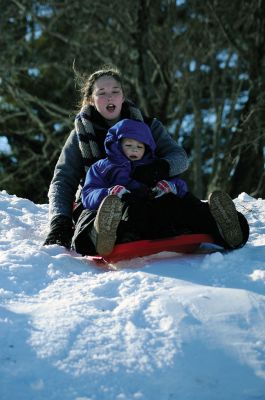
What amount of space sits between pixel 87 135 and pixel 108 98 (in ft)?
0.98

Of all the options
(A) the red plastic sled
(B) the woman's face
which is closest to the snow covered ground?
(A) the red plastic sled

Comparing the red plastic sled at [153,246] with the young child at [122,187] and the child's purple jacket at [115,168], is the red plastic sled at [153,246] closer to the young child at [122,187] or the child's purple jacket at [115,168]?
the young child at [122,187]

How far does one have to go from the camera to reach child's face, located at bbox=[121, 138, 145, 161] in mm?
3285

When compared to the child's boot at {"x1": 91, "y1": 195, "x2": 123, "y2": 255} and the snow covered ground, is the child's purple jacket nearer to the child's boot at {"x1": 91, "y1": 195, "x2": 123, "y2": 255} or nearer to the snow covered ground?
the child's boot at {"x1": 91, "y1": 195, "x2": 123, "y2": 255}

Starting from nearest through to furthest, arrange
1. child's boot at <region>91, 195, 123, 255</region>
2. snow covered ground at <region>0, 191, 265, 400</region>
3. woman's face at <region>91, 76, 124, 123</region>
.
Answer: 1. snow covered ground at <region>0, 191, 265, 400</region>
2. child's boot at <region>91, 195, 123, 255</region>
3. woman's face at <region>91, 76, 124, 123</region>

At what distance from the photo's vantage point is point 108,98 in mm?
3777

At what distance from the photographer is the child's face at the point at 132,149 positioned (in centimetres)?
329

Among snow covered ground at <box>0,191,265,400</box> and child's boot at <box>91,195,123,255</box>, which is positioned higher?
child's boot at <box>91,195,123,255</box>

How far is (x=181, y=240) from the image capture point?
3.03 m

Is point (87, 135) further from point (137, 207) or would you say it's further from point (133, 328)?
point (133, 328)

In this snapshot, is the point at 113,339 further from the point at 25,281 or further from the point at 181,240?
the point at 181,240

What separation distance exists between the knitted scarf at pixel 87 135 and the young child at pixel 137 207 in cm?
33

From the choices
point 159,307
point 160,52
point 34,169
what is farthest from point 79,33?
point 159,307

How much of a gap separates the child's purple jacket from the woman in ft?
0.94
